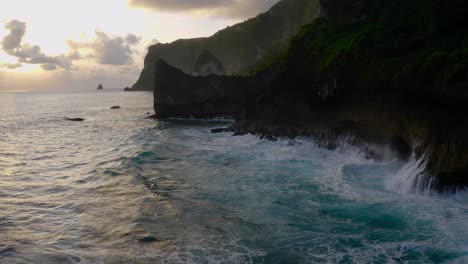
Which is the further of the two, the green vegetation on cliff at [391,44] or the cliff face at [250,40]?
the cliff face at [250,40]

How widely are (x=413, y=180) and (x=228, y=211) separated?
344 inches

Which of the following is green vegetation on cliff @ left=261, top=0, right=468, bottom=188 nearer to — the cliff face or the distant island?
the distant island

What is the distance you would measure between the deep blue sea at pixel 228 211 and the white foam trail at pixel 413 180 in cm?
8

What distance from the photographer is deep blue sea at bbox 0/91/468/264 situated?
11.6m

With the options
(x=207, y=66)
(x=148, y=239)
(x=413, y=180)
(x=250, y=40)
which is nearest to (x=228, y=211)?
(x=148, y=239)

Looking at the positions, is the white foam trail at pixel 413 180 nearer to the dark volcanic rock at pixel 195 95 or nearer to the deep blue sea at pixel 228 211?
the deep blue sea at pixel 228 211

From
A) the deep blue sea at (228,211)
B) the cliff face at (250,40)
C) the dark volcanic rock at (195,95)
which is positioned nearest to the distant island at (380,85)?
the deep blue sea at (228,211)

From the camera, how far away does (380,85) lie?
24.1 m

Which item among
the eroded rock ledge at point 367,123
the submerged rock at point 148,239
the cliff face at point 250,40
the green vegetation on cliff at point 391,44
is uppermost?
the cliff face at point 250,40

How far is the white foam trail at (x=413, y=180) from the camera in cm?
1652

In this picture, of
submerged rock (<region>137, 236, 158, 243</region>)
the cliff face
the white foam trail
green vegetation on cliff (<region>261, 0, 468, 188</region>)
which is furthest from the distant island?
the cliff face

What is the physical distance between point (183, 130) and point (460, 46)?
30.2m

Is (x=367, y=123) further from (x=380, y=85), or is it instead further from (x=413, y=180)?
(x=413, y=180)

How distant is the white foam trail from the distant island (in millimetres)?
295
